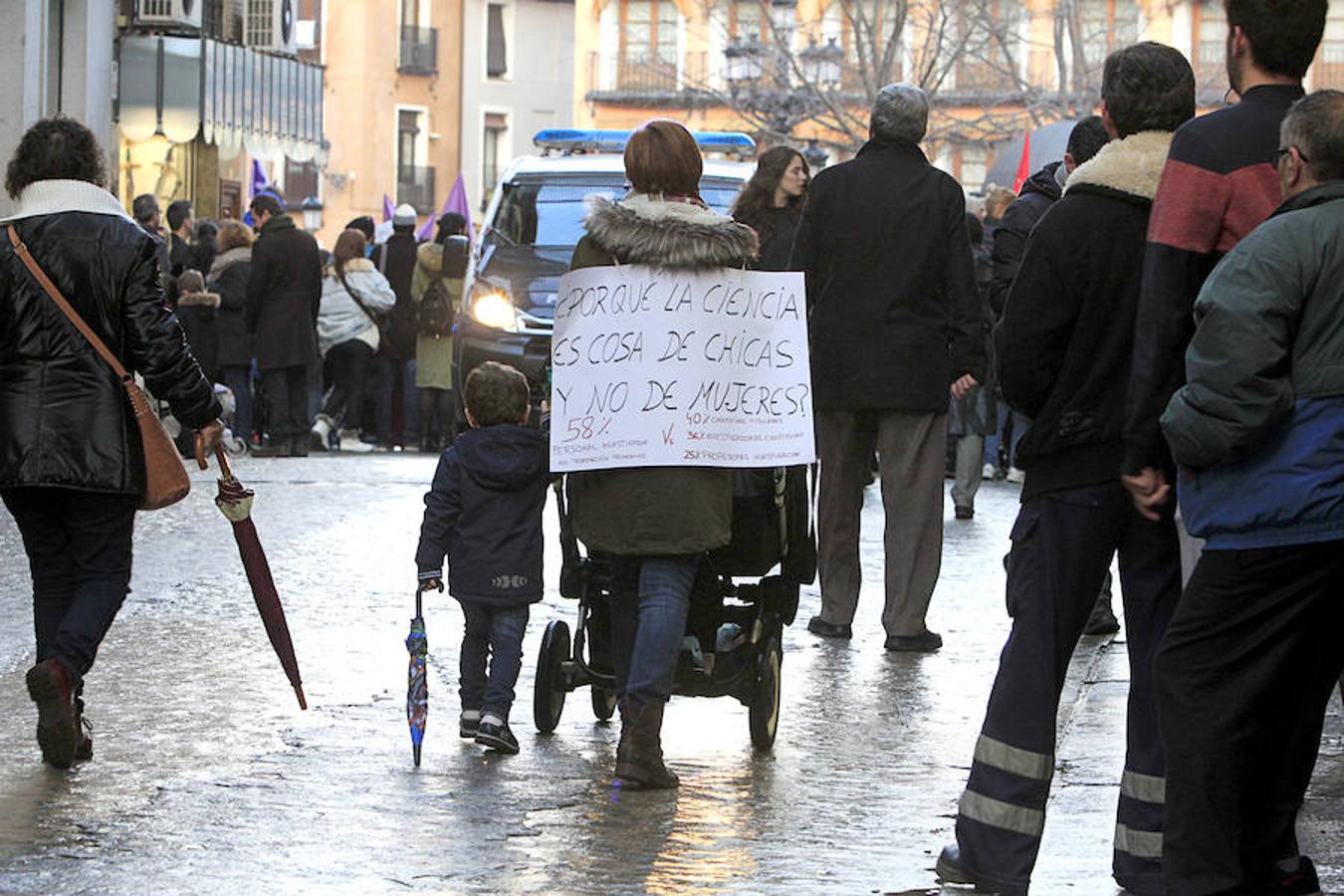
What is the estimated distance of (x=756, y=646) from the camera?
313 inches

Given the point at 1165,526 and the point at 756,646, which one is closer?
the point at 1165,526

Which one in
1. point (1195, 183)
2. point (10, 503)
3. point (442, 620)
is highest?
point (1195, 183)

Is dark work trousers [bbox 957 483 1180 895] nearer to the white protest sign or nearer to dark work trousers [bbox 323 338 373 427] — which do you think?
the white protest sign

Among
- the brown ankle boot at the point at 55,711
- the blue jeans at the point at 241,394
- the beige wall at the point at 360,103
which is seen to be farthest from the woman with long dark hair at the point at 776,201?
the beige wall at the point at 360,103

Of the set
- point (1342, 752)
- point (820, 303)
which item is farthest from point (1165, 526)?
point (820, 303)

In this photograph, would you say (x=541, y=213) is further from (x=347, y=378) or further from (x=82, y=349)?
(x=82, y=349)

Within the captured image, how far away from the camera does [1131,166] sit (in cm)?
624

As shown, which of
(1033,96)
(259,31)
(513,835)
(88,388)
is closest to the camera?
(513,835)

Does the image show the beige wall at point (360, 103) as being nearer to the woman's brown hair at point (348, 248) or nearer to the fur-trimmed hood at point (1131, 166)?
the woman's brown hair at point (348, 248)

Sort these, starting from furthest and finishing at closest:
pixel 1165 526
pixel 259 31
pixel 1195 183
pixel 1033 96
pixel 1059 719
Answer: pixel 1033 96
pixel 259 31
pixel 1059 719
pixel 1165 526
pixel 1195 183

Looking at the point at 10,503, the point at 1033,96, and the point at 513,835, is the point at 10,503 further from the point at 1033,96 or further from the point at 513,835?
the point at 1033,96

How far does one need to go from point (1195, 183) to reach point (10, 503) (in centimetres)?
364

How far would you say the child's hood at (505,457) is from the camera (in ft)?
25.8

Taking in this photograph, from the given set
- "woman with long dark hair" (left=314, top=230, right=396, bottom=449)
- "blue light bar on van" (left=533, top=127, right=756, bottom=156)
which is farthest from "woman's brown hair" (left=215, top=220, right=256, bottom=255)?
"blue light bar on van" (left=533, top=127, right=756, bottom=156)
